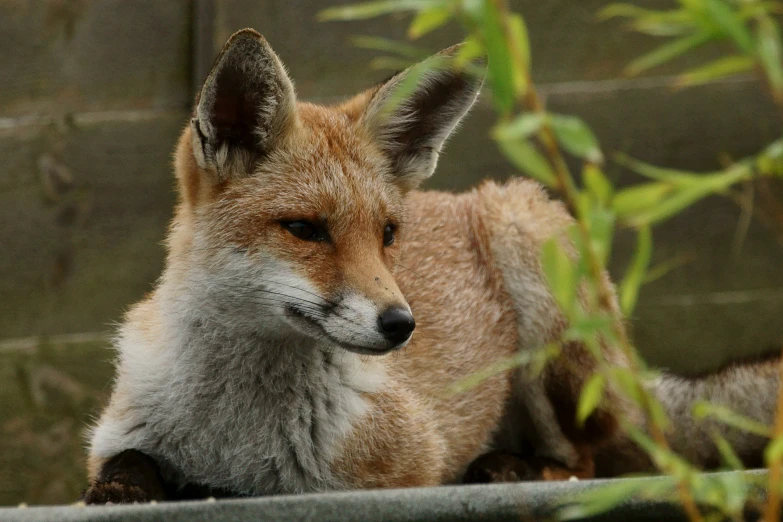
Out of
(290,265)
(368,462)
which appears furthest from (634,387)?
(368,462)

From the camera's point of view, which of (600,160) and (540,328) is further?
(540,328)

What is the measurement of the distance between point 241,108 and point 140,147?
2527 mm

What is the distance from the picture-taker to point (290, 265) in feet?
9.66

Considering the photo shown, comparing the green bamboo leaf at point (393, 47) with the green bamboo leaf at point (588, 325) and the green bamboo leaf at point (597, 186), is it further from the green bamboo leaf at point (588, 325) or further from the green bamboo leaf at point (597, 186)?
the green bamboo leaf at point (588, 325)

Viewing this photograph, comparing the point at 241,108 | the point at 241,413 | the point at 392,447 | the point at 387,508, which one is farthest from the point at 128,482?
the point at 241,108

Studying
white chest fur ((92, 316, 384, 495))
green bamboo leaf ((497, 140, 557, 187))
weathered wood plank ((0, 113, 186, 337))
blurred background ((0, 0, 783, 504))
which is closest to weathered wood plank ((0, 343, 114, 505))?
blurred background ((0, 0, 783, 504))

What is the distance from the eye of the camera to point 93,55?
543cm

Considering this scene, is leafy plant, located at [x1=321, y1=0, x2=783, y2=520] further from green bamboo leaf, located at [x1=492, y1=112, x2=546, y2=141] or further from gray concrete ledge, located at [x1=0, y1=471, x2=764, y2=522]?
gray concrete ledge, located at [x1=0, y1=471, x2=764, y2=522]

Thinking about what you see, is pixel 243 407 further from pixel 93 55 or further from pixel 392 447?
pixel 93 55

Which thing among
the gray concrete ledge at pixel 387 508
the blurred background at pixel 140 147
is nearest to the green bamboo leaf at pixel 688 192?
the gray concrete ledge at pixel 387 508

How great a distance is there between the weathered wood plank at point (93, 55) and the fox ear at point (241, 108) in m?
2.49

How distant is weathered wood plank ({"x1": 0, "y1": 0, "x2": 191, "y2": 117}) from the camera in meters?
5.38

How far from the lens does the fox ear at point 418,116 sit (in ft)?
11.0

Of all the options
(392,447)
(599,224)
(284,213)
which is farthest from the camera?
(392,447)
